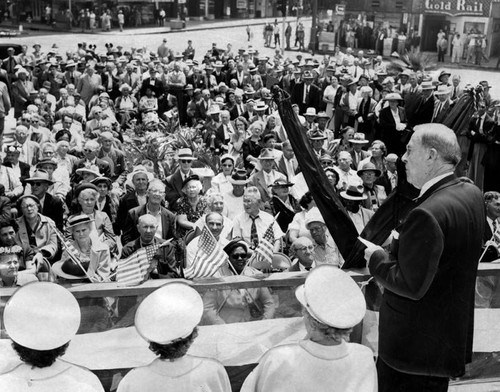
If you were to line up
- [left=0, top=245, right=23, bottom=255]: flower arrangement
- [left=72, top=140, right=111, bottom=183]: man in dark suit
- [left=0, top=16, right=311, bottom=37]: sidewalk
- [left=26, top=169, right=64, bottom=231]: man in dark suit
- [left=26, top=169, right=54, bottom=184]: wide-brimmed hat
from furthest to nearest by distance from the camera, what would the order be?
[left=0, top=16, right=311, bottom=37]: sidewalk
[left=72, top=140, right=111, bottom=183]: man in dark suit
[left=26, top=169, right=54, bottom=184]: wide-brimmed hat
[left=26, top=169, right=64, bottom=231]: man in dark suit
[left=0, top=245, right=23, bottom=255]: flower arrangement

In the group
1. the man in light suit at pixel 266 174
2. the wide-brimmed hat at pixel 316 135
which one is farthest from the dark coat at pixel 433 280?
the wide-brimmed hat at pixel 316 135

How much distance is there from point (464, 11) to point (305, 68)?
51.6 ft

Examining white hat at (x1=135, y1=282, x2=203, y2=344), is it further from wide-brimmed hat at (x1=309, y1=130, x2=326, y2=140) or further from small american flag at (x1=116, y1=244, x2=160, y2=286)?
wide-brimmed hat at (x1=309, y1=130, x2=326, y2=140)

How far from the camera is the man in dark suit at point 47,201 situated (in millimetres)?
8453

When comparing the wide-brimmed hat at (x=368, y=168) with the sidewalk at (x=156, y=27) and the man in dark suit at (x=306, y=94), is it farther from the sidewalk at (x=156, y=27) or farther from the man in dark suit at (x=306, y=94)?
the sidewalk at (x=156, y=27)

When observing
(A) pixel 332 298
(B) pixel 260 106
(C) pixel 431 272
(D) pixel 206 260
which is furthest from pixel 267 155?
(A) pixel 332 298

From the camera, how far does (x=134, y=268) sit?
5195mm

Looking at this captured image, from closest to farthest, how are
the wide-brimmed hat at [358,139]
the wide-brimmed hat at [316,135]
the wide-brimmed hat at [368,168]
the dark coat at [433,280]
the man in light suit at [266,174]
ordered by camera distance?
the dark coat at [433,280], the wide-brimmed hat at [368,168], the man in light suit at [266,174], the wide-brimmed hat at [358,139], the wide-brimmed hat at [316,135]

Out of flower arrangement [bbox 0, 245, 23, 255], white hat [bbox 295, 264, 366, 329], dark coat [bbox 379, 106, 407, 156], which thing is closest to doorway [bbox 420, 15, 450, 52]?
dark coat [bbox 379, 106, 407, 156]

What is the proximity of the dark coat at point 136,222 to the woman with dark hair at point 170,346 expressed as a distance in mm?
4577

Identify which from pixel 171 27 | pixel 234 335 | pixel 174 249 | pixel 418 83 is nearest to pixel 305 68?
pixel 418 83

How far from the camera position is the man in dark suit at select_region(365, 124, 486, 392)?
10.9 ft

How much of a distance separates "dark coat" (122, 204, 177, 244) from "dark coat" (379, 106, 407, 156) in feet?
22.0

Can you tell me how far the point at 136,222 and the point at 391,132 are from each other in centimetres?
700
